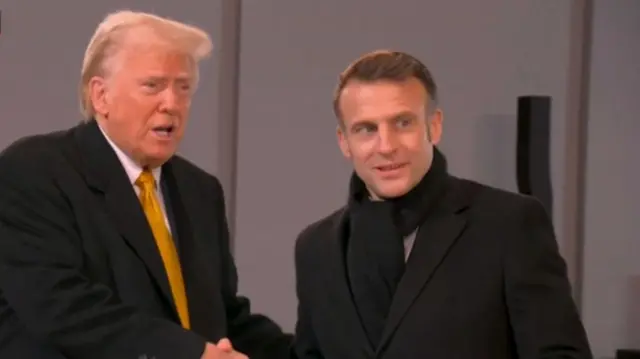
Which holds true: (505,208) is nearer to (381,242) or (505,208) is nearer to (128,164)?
(381,242)

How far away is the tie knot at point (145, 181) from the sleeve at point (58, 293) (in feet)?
0.64

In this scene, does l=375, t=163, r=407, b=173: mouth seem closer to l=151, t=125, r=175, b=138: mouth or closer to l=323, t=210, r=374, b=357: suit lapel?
l=323, t=210, r=374, b=357: suit lapel

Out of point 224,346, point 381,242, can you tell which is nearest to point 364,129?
point 381,242

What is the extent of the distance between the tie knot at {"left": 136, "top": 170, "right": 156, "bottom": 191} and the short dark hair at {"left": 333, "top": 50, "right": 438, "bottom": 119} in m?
0.41

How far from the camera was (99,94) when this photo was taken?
187 cm

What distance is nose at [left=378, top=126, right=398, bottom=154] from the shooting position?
68.9 inches

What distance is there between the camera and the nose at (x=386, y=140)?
68.9 inches

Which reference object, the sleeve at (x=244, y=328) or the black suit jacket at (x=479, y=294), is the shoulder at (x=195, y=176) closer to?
the sleeve at (x=244, y=328)

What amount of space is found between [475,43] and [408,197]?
162 centimetres

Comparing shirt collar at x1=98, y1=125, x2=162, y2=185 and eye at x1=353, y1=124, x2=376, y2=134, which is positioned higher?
eye at x1=353, y1=124, x2=376, y2=134

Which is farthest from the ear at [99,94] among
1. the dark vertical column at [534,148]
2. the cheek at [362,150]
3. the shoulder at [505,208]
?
the dark vertical column at [534,148]

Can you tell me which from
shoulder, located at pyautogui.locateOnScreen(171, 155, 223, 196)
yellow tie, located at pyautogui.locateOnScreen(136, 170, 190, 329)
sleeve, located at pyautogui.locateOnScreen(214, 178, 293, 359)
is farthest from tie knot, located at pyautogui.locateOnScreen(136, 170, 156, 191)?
sleeve, located at pyautogui.locateOnScreen(214, 178, 293, 359)

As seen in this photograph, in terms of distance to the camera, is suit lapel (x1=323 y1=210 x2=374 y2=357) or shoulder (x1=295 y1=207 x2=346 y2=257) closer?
suit lapel (x1=323 y1=210 x2=374 y2=357)

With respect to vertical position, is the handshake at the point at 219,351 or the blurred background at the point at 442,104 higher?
the blurred background at the point at 442,104
